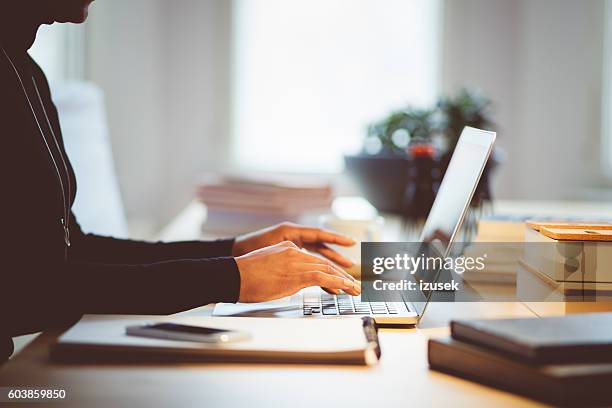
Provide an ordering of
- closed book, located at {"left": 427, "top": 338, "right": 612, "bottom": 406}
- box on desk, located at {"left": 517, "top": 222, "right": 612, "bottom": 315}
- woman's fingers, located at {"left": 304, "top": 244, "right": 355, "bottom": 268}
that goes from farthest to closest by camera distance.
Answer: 1. woman's fingers, located at {"left": 304, "top": 244, "right": 355, "bottom": 268}
2. box on desk, located at {"left": 517, "top": 222, "right": 612, "bottom": 315}
3. closed book, located at {"left": 427, "top": 338, "right": 612, "bottom": 406}

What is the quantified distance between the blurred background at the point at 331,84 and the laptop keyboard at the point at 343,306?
256 cm

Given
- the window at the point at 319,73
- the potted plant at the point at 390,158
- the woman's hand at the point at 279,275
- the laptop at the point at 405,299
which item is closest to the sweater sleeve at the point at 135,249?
the laptop at the point at 405,299

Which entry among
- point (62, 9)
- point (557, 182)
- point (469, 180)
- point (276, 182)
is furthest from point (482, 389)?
point (557, 182)

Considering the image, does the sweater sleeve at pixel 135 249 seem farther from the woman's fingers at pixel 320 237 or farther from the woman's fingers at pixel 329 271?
the woman's fingers at pixel 329 271

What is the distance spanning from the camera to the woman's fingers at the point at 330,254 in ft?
4.47

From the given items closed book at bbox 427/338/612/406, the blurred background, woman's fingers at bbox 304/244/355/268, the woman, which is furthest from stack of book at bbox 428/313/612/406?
the blurred background

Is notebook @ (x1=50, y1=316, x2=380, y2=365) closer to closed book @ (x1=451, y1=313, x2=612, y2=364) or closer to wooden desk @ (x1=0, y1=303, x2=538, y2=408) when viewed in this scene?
wooden desk @ (x1=0, y1=303, x2=538, y2=408)

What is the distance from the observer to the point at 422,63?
13.6 feet

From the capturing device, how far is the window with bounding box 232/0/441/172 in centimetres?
415

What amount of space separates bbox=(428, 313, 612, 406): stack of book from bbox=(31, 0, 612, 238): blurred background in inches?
115

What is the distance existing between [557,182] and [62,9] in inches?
123

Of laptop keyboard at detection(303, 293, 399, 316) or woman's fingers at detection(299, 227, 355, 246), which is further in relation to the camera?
woman's fingers at detection(299, 227, 355, 246)

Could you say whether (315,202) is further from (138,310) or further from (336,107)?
(336,107)

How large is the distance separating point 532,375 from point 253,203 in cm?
133
